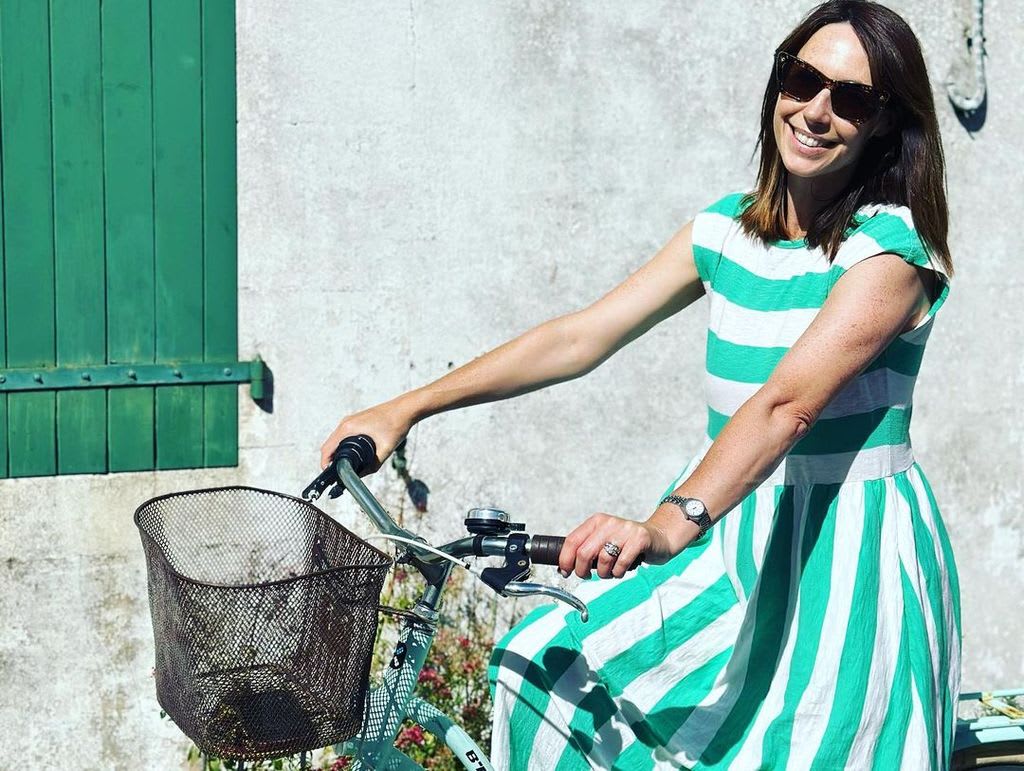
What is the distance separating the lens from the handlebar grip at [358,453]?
8.35 ft

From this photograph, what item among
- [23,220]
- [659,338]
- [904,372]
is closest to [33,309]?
[23,220]

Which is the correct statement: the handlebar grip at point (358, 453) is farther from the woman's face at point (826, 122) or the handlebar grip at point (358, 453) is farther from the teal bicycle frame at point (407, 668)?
the woman's face at point (826, 122)

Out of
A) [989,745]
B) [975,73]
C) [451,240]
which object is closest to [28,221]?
[451,240]

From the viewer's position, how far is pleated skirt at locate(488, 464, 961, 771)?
2561mm

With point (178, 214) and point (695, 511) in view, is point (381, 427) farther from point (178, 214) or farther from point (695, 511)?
point (178, 214)

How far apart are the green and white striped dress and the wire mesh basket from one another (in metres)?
0.40

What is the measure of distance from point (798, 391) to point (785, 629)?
0.54m

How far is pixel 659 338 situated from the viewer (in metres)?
4.67

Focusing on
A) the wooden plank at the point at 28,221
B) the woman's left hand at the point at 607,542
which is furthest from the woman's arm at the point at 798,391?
the wooden plank at the point at 28,221

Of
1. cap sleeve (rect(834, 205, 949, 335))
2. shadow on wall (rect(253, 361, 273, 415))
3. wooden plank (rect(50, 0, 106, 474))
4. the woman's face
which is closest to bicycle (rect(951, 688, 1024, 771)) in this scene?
cap sleeve (rect(834, 205, 949, 335))

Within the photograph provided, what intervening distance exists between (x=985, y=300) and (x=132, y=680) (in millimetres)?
3228

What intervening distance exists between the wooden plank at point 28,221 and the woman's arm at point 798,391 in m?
2.53

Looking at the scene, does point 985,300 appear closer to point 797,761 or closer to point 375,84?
point 375,84

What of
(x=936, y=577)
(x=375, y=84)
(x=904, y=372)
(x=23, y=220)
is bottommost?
(x=936, y=577)
